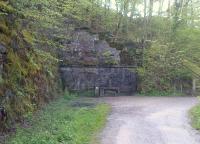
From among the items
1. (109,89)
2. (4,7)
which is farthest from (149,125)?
(109,89)

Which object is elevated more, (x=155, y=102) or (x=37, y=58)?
(x=37, y=58)

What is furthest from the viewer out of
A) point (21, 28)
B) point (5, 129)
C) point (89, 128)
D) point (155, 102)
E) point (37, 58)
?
point (155, 102)

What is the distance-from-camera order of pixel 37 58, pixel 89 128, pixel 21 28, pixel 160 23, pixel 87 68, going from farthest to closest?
pixel 160 23, pixel 87 68, pixel 37 58, pixel 21 28, pixel 89 128

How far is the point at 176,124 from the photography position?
14.4 meters

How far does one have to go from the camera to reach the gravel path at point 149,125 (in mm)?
11539

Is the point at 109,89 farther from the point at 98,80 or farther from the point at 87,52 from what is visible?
the point at 87,52

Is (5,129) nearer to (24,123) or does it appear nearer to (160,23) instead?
(24,123)

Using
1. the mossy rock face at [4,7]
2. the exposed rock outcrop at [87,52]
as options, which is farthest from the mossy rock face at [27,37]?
the exposed rock outcrop at [87,52]

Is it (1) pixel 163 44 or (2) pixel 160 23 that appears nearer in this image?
(1) pixel 163 44

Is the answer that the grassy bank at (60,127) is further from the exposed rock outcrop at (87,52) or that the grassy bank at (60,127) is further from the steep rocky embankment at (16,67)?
the exposed rock outcrop at (87,52)

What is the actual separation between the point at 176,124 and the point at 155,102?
7.24m

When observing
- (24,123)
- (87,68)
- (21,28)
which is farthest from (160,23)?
(24,123)

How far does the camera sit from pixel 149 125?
1409 centimetres

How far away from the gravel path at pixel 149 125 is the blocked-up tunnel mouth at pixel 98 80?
16.0 ft
